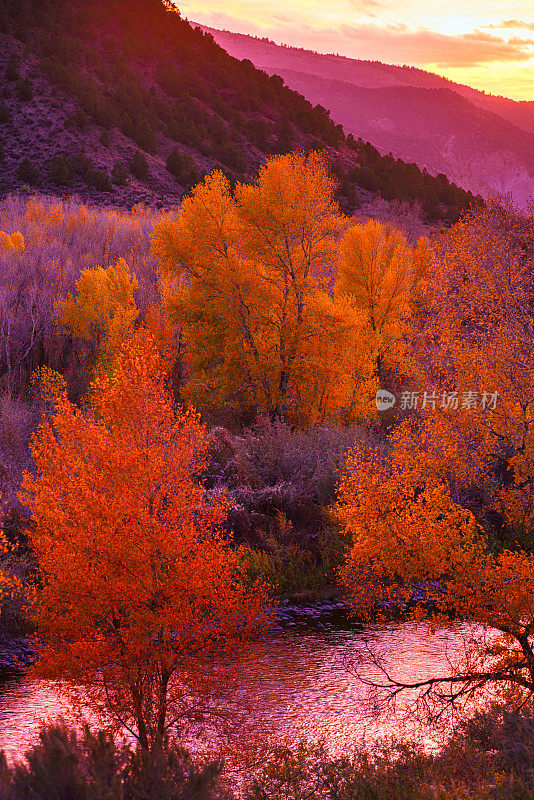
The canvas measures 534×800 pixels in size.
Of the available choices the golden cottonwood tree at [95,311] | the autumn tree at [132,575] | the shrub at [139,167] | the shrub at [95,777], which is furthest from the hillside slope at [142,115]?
the shrub at [95,777]

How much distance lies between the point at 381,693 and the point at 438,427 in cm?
699

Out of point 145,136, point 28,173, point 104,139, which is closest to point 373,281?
point 28,173

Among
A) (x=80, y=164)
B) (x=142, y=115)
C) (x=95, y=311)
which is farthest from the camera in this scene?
(x=142, y=115)

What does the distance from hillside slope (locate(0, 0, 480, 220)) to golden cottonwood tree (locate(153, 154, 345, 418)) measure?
3657cm

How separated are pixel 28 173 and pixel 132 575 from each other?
58797 millimetres

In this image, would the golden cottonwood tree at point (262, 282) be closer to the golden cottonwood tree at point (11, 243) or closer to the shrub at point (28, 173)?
the golden cottonwood tree at point (11, 243)

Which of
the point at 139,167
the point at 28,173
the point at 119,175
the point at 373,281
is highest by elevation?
the point at 139,167

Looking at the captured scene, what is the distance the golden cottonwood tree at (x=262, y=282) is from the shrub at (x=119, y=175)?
125ft

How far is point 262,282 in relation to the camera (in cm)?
3325

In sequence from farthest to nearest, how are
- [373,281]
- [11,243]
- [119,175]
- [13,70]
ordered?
[13,70] → [119,175] → [11,243] → [373,281]

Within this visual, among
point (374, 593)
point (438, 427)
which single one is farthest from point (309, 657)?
point (438, 427)

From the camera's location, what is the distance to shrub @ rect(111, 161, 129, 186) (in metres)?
69.6

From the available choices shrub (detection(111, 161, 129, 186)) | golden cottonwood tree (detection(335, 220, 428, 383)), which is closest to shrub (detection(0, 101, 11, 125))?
shrub (detection(111, 161, 129, 186))

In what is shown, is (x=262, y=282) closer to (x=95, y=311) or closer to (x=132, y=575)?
(x=95, y=311)
